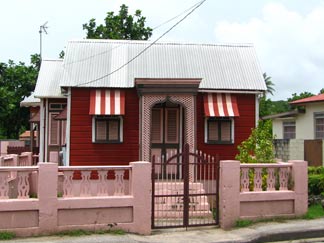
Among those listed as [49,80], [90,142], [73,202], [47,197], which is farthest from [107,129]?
[47,197]

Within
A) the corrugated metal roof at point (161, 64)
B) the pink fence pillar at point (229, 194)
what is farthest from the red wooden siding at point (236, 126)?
the pink fence pillar at point (229, 194)

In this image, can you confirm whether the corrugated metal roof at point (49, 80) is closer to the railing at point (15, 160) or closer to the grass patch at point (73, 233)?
→ the railing at point (15, 160)

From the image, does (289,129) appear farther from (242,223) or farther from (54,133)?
(242,223)

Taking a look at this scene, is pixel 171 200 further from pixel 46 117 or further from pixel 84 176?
pixel 46 117

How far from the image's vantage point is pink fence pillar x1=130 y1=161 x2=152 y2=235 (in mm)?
10266

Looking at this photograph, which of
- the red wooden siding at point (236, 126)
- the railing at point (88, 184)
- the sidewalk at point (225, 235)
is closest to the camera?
the sidewalk at point (225, 235)

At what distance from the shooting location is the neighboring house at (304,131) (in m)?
19.4

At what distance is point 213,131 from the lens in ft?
49.5

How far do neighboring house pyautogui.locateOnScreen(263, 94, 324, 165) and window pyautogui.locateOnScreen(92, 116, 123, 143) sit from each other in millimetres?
6625

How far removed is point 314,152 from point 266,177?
8.48 m

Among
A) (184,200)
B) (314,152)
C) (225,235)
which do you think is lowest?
(225,235)

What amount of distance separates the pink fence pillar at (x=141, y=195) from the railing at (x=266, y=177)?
2.27 m

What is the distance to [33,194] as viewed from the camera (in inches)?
468

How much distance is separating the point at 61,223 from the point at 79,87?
5594mm
